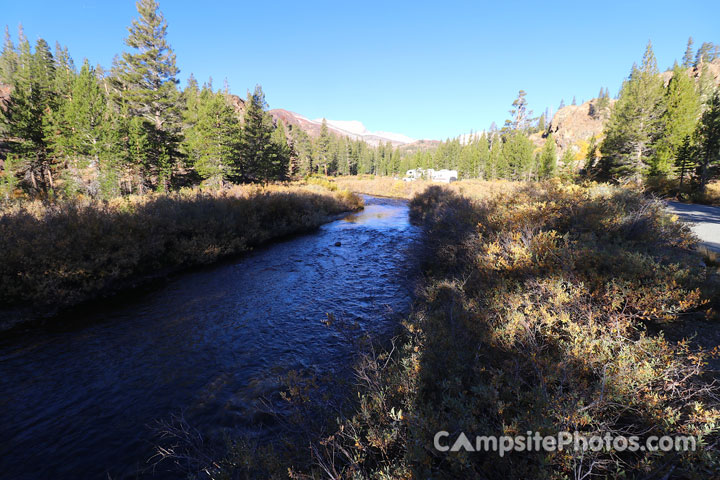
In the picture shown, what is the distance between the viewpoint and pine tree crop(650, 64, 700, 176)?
2767cm

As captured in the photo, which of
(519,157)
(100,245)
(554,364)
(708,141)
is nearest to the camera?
(554,364)

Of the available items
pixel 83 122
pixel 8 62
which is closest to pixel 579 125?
pixel 83 122

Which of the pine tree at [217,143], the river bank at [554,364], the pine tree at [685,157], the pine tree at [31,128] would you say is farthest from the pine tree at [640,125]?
the pine tree at [31,128]

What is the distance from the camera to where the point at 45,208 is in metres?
10.7

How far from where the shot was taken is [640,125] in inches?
1153

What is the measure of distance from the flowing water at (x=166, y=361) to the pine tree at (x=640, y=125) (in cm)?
3581

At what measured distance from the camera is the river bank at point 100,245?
7.78 metres

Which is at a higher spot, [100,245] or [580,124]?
[580,124]

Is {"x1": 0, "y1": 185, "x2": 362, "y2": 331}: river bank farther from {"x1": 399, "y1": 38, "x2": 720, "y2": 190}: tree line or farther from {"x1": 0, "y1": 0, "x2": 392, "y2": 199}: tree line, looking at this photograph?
{"x1": 399, "y1": 38, "x2": 720, "y2": 190}: tree line

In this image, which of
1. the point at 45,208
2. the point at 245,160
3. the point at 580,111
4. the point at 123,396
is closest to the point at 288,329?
the point at 123,396

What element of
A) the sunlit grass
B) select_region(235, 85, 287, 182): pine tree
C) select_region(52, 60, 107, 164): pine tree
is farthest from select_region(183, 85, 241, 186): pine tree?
the sunlit grass

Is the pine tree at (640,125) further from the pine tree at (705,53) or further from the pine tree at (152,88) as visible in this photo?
the pine tree at (705,53)

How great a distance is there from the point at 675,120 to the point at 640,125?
2.66 metres

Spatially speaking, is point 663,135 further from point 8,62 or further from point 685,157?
point 8,62
